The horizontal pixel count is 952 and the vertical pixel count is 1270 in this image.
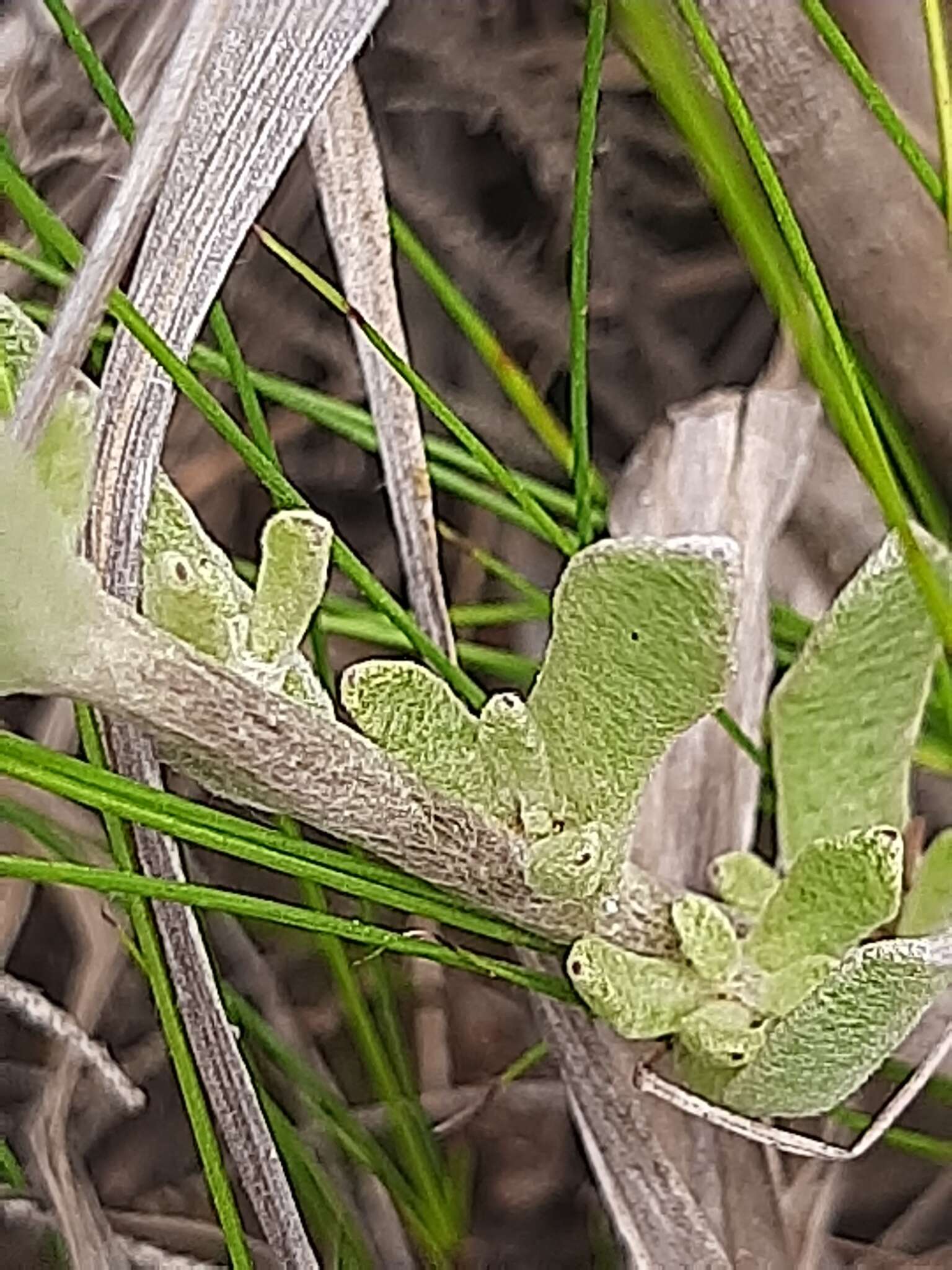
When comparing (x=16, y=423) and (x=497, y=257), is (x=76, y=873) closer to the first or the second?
(x=16, y=423)

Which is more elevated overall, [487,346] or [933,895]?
[487,346]

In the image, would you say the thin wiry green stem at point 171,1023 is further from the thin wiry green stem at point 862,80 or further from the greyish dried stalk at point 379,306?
the thin wiry green stem at point 862,80

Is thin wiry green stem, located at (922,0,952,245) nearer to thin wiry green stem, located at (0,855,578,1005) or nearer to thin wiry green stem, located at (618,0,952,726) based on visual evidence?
thin wiry green stem, located at (618,0,952,726)

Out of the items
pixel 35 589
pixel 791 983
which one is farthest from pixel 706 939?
pixel 35 589

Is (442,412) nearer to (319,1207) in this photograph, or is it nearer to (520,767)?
(520,767)

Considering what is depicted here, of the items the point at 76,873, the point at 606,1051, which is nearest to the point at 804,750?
the point at 606,1051
